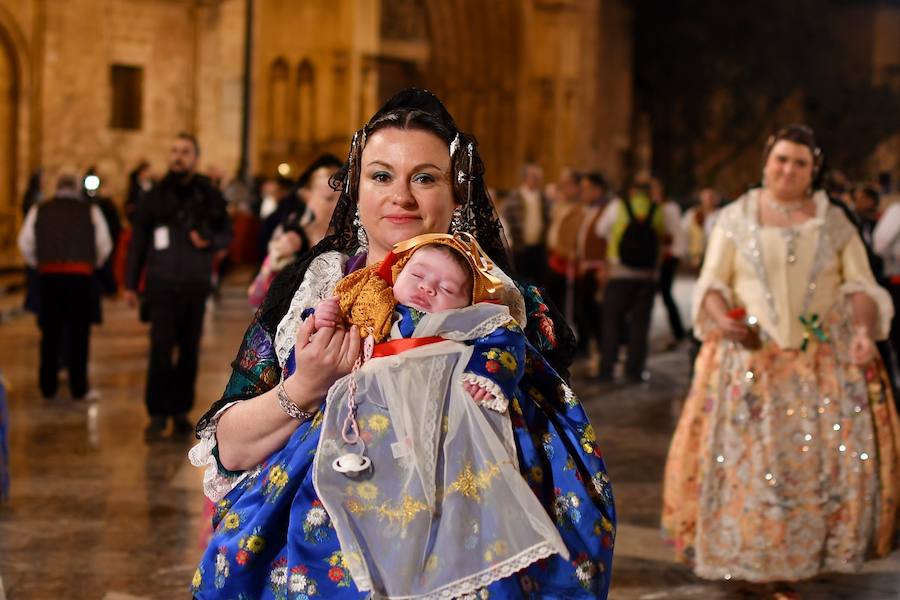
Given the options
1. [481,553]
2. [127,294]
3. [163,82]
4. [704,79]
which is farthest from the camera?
[704,79]

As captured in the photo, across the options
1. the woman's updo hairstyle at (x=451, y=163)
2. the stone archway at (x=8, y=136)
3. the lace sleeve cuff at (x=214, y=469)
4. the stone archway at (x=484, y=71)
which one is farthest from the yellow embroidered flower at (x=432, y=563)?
the stone archway at (x=484, y=71)

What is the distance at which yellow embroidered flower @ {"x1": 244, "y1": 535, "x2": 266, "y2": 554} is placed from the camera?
325cm

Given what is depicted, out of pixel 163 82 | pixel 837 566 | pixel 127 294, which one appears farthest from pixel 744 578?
pixel 163 82

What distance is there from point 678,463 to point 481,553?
4.29 metres

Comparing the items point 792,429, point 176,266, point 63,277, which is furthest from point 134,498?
point 63,277

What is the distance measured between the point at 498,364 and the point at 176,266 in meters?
7.60

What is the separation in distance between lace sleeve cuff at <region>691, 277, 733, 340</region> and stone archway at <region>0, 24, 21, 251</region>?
17.3 meters

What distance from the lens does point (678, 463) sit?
723cm

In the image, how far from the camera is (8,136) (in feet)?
75.5

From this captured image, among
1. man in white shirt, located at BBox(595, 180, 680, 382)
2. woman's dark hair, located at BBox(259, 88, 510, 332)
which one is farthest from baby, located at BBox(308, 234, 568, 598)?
man in white shirt, located at BBox(595, 180, 680, 382)

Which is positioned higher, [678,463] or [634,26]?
[634,26]

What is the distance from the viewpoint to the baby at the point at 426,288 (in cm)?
321

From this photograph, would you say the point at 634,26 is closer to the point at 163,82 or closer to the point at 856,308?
the point at 163,82

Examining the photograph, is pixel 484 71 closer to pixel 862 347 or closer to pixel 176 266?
pixel 176 266
